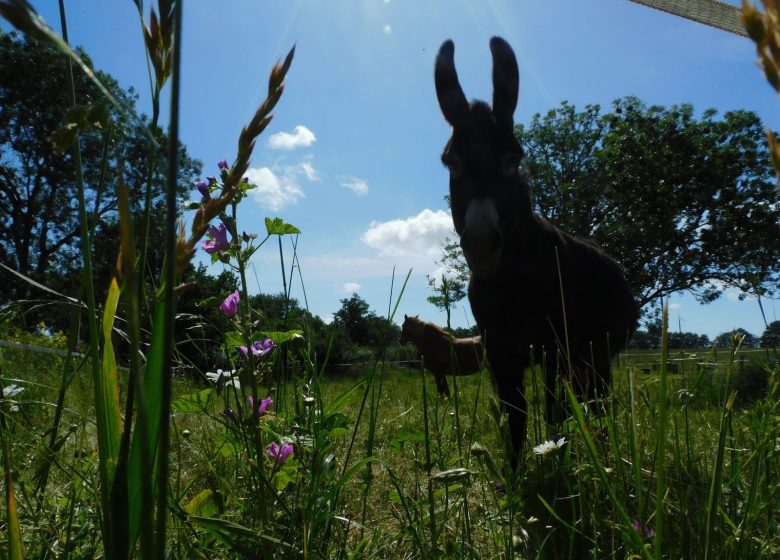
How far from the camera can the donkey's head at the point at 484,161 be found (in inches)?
111

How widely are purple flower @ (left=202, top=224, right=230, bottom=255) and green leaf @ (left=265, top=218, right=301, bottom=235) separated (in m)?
0.13

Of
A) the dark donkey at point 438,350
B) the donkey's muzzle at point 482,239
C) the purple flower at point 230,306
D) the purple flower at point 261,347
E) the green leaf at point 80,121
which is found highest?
the donkey's muzzle at point 482,239

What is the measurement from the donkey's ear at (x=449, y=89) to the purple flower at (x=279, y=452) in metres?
2.74

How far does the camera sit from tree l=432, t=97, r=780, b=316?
2069 cm

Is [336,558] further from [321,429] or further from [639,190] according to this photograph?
[639,190]

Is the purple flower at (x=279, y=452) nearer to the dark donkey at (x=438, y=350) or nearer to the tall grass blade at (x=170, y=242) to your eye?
the tall grass blade at (x=170, y=242)

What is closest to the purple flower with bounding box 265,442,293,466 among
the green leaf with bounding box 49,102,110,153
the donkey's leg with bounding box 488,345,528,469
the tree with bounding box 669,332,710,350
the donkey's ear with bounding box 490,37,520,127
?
the green leaf with bounding box 49,102,110,153

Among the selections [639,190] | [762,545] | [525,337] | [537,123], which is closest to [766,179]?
[639,190]

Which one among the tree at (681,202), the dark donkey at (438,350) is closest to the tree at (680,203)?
the tree at (681,202)

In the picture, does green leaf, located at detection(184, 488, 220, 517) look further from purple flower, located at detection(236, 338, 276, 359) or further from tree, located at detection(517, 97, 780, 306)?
tree, located at detection(517, 97, 780, 306)

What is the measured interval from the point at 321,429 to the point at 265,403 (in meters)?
0.16

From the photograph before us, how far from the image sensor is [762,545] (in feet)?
3.26

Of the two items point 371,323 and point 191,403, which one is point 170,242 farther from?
point 371,323

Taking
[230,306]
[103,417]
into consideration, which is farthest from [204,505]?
[103,417]
